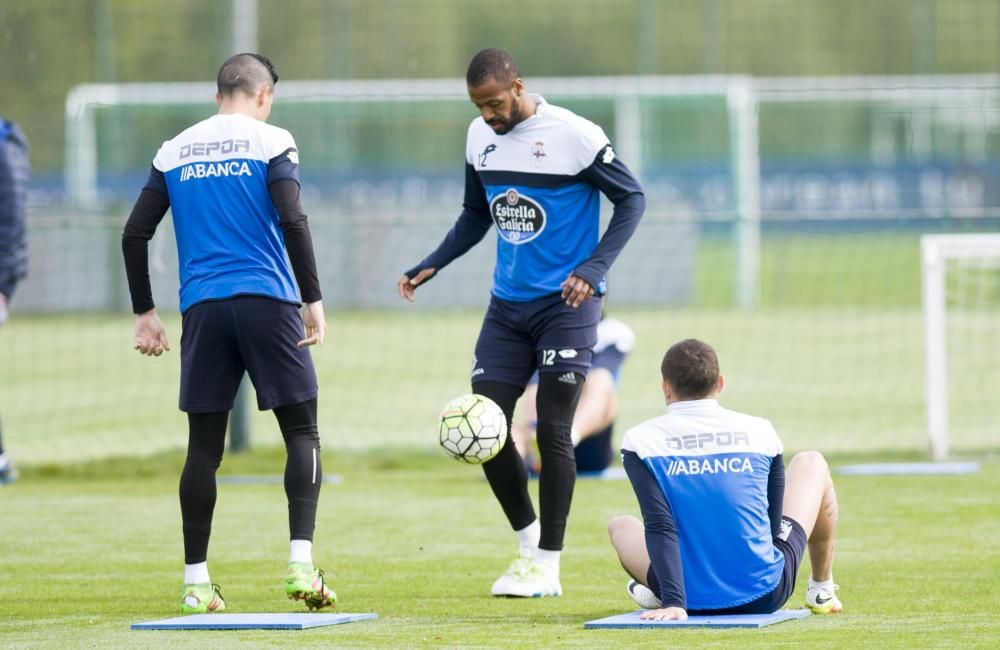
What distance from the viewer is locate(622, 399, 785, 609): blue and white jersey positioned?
5.33 m

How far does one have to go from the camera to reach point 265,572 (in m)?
7.13

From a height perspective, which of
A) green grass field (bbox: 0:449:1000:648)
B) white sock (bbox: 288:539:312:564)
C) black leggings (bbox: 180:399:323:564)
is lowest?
green grass field (bbox: 0:449:1000:648)

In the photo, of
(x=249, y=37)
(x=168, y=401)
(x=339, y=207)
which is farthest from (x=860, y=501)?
(x=339, y=207)

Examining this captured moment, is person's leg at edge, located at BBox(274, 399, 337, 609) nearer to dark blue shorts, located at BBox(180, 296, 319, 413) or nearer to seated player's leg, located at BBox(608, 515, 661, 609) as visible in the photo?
dark blue shorts, located at BBox(180, 296, 319, 413)

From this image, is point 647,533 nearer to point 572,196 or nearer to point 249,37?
point 572,196

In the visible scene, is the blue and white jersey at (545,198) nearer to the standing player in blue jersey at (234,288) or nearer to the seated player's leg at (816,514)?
the standing player in blue jersey at (234,288)

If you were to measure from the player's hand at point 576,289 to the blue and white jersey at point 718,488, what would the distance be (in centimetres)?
99

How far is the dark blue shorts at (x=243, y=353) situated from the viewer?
6.08 meters

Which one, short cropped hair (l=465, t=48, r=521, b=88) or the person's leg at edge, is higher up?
short cropped hair (l=465, t=48, r=521, b=88)

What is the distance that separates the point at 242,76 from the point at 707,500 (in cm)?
226

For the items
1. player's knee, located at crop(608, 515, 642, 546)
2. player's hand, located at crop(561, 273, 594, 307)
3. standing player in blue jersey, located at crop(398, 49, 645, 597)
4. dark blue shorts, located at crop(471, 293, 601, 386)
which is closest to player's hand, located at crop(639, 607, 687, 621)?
player's knee, located at crop(608, 515, 642, 546)

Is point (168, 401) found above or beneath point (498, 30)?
beneath

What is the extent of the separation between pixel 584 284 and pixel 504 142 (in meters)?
0.76

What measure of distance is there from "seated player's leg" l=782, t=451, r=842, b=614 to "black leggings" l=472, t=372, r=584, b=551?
3.63 ft
